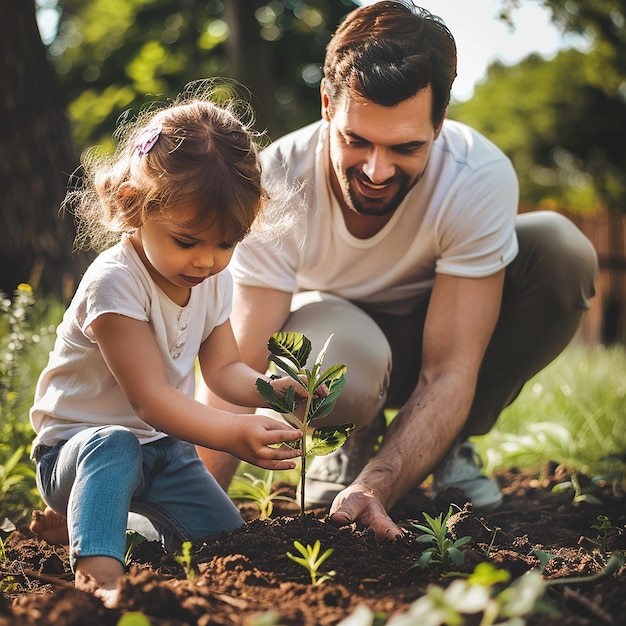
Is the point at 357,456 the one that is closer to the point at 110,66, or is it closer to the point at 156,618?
the point at 156,618

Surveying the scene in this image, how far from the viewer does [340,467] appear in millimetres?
3326

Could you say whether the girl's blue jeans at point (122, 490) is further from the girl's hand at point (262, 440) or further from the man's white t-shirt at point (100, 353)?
the girl's hand at point (262, 440)

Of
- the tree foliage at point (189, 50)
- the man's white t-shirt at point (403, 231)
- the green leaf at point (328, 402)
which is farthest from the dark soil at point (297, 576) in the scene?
the tree foliage at point (189, 50)

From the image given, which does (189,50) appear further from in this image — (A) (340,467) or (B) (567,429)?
(A) (340,467)

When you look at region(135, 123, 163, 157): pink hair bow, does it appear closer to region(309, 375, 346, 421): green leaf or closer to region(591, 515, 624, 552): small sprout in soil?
region(309, 375, 346, 421): green leaf

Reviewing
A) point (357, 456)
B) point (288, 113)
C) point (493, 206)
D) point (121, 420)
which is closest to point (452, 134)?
point (493, 206)

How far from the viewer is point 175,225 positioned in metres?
2.18

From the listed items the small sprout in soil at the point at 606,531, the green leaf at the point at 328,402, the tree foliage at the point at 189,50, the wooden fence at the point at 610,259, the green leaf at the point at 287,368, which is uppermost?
the tree foliage at the point at 189,50

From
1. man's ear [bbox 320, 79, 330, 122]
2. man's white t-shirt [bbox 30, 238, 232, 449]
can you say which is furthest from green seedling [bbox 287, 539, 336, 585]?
man's ear [bbox 320, 79, 330, 122]

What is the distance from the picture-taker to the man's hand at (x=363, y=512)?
218 centimetres

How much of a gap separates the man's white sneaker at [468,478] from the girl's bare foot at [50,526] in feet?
4.35

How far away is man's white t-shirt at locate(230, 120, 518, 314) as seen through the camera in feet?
9.85

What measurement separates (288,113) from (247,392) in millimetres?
16920

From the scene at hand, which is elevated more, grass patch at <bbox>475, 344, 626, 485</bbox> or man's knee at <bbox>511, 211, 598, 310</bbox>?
man's knee at <bbox>511, 211, 598, 310</bbox>
